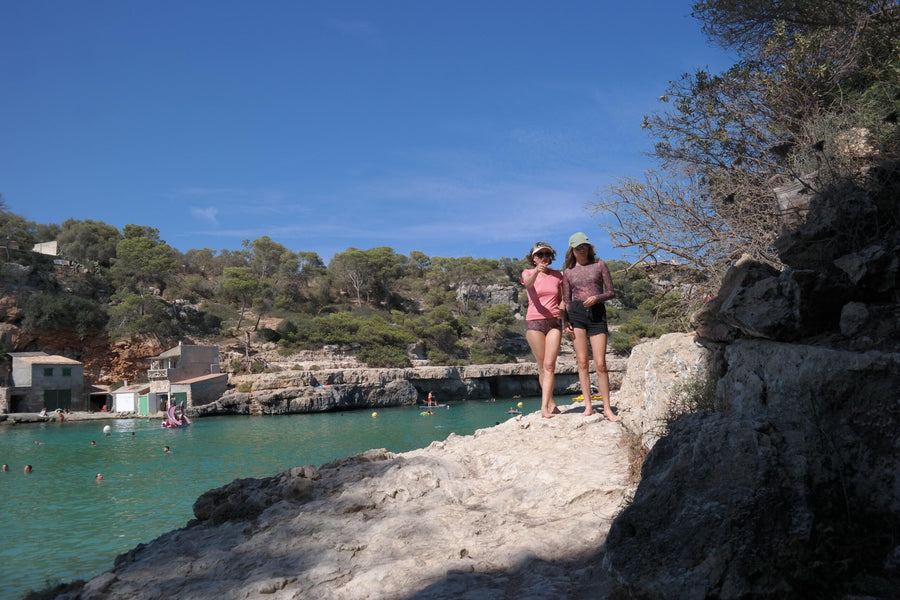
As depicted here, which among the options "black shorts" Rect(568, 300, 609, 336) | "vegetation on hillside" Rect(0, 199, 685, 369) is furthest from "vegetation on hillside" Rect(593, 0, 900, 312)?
"vegetation on hillside" Rect(0, 199, 685, 369)

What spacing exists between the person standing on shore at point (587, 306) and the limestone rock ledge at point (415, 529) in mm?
477

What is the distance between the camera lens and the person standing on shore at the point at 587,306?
539cm

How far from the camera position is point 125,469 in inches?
648

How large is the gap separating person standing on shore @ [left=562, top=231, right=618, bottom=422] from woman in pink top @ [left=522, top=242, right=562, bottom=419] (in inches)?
7.4

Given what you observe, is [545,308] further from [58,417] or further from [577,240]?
[58,417]

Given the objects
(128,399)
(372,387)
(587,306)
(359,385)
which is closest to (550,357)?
(587,306)

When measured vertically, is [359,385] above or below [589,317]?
below

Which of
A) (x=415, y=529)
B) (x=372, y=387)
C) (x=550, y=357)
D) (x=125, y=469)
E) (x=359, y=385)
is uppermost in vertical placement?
(x=550, y=357)

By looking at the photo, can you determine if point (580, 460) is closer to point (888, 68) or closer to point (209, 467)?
point (888, 68)

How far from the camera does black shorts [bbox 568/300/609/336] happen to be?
5.48 metres

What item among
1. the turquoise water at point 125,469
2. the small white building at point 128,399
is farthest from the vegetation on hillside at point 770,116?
the small white building at point 128,399

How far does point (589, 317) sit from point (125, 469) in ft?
51.7

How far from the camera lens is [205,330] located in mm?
49625

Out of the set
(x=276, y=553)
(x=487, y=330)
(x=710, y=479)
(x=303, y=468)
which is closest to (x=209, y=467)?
(x=303, y=468)
